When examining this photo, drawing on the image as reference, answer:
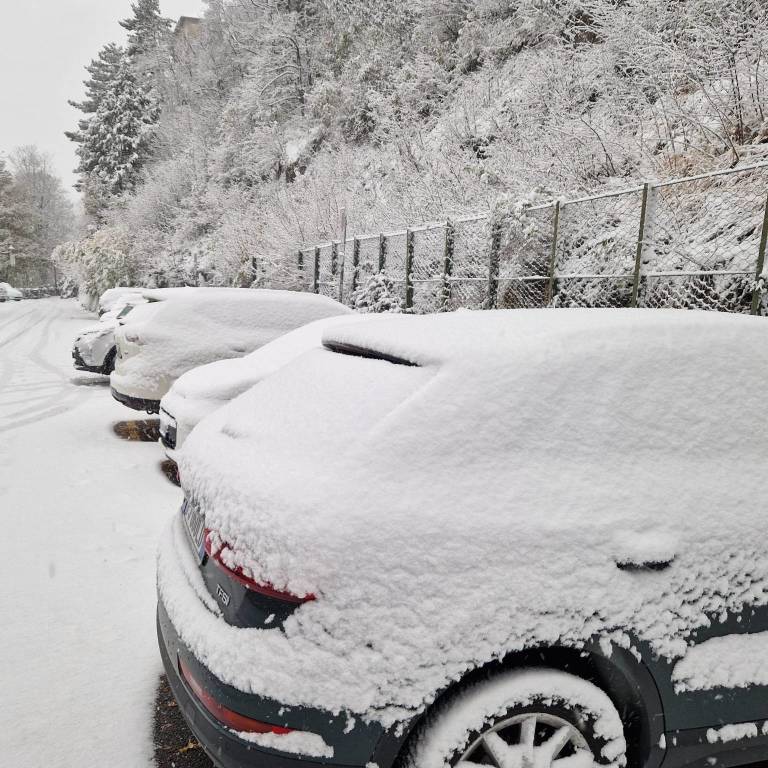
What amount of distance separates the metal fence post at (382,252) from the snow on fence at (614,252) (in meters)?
0.95

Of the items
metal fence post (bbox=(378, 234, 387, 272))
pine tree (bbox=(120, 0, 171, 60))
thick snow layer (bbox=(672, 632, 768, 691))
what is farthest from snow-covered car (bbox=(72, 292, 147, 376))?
pine tree (bbox=(120, 0, 171, 60))

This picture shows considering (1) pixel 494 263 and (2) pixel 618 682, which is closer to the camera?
(2) pixel 618 682

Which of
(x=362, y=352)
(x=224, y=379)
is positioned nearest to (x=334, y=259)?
(x=224, y=379)

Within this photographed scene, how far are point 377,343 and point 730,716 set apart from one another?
1.64 m

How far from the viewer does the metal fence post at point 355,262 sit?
13.6 m

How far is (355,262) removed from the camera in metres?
13.8

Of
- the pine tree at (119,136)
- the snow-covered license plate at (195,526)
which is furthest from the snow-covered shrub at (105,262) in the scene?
the snow-covered license plate at (195,526)

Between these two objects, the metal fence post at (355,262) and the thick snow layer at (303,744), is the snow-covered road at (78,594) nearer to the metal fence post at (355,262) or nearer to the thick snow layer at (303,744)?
the thick snow layer at (303,744)

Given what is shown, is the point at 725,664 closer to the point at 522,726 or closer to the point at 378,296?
the point at 522,726

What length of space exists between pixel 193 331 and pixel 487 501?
522 cm

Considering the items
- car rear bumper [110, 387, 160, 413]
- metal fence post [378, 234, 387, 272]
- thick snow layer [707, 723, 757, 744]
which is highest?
metal fence post [378, 234, 387, 272]

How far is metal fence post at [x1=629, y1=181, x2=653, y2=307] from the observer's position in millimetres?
6676

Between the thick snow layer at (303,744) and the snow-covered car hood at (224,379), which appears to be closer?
the thick snow layer at (303,744)

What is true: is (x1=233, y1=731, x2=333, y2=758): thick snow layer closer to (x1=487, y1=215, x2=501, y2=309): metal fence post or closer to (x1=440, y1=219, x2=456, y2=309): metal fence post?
(x1=487, y1=215, x2=501, y2=309): metal fence post
